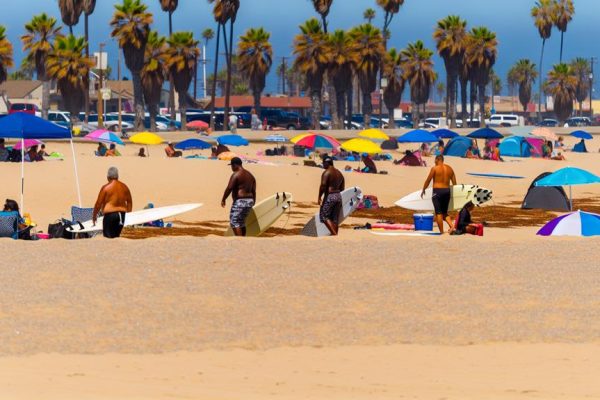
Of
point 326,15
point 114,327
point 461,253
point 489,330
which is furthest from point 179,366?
point 326,15

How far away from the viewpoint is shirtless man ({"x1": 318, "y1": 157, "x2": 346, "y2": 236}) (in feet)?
59.3

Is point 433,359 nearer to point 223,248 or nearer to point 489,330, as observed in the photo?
point 489,330

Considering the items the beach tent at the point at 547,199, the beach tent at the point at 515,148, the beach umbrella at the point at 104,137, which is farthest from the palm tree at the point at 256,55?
the beach tent at the point at 547,199

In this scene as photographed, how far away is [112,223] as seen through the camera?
626 inches

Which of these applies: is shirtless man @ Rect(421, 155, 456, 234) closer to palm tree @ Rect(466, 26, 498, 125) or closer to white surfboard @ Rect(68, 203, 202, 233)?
white surfboard @ Rect(68, 203, 202, 233)

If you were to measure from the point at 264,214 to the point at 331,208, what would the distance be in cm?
103

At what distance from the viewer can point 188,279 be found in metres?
13.1

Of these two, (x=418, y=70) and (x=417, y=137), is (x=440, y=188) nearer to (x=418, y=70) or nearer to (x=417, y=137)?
(x=417, y=137)

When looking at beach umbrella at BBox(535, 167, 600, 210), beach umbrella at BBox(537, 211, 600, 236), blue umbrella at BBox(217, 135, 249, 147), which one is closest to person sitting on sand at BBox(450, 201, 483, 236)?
beach umbrella at BBox(537, 211, 600, 236)

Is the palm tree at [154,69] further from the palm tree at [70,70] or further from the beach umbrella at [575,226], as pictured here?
the beach umbrella at [575,226]

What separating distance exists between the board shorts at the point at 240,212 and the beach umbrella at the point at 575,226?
14.7 ft

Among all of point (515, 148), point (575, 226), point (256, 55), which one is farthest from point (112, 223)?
point (256, 55)

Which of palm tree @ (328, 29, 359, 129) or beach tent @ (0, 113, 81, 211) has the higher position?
palm tree @ (328, 29, 359, 129)

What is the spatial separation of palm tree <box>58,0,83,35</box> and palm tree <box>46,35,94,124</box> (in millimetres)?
15389
